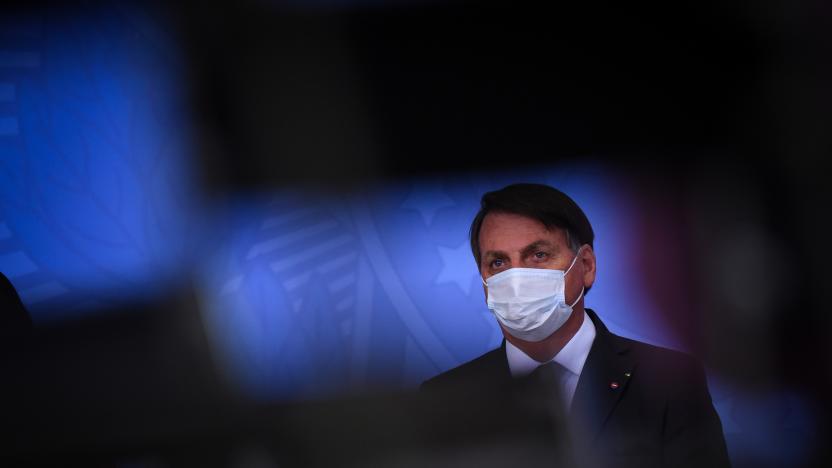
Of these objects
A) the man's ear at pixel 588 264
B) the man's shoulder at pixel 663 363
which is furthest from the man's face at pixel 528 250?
the man's shoulder at pixel 663 363

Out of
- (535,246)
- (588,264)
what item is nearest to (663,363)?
(588,264)

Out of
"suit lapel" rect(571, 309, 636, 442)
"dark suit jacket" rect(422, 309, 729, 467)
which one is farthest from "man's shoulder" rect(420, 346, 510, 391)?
"suit lapel" rect(571, 309, 636, 442)

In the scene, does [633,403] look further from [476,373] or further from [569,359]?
[476,373]

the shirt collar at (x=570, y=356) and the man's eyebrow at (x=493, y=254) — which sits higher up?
the man's eyebrow at (x=493, y=254)

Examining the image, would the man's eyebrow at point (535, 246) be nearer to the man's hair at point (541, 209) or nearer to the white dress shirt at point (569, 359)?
the man's hair at point (541, 209)

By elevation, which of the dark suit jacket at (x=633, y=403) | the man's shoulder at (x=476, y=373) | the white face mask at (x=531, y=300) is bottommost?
the dark suit jacket at (x=633, y=403)

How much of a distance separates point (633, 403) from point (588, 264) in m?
0.29

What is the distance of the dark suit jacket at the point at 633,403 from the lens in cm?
125

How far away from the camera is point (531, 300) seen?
1290 mm

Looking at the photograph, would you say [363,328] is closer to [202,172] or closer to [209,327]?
[209,327]

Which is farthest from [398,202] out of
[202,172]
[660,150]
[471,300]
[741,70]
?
[741,70]

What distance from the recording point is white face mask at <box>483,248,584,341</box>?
1293mm

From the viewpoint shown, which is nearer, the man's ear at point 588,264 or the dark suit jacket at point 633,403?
the dark suit jacket at point 633,403

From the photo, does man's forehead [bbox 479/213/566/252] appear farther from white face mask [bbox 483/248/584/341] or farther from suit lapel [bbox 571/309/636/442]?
Answer: suit lapel [bbox 571/309/636/442]
